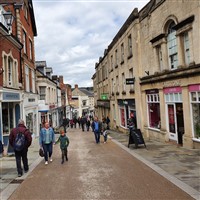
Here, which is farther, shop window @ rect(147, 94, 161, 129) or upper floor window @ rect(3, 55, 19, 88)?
shop window @ rect(147, 94, 161, 129)

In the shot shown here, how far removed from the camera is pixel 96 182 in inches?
275

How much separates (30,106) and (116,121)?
1009 centimetres

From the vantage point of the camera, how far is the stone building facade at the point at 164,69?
37.4 ft

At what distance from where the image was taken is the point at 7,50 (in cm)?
1467

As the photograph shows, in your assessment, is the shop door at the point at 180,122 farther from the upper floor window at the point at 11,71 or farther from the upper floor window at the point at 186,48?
the upper floor window at the point at 11,71

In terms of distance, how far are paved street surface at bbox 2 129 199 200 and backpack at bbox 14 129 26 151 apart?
0.91 metres

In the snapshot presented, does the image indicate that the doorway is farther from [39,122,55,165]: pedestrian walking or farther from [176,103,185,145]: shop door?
[39,122,55,165]: pedestrian walking

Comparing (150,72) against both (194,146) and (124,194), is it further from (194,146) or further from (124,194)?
(124,194)

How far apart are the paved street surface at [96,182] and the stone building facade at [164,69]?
4034 millimetres

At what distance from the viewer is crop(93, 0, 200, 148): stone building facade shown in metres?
11.4

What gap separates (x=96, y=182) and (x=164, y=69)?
8.83 meters

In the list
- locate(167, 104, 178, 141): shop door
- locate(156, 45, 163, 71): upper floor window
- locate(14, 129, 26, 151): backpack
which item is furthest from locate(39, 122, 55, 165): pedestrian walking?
locate(156, 45, 163, 71): upper floor window

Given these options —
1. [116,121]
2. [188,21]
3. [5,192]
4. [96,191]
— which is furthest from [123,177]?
[116,121]

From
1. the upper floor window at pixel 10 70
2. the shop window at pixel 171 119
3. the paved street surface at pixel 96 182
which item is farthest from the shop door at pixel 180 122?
the upper floor window at pixel 10 70
